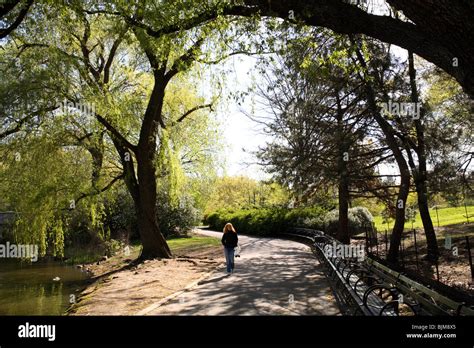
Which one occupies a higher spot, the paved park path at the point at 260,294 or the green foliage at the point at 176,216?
the green foliage at the point at 176,216

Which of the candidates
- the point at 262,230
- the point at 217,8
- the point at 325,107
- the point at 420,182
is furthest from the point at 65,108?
the point at 262,230

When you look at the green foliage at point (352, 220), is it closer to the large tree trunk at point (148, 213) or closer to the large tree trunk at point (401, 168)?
the large tree trunk at point (401, 168)

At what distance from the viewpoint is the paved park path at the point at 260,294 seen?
333 inches

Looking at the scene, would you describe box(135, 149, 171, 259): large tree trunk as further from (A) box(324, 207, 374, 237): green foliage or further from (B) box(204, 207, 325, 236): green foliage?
(B) box(204, 207, 325, 236): green foliage

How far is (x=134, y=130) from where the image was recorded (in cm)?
2067

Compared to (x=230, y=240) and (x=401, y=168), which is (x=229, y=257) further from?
(x=401, y=168)

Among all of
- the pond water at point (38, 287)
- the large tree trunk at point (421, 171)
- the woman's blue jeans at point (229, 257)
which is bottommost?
the pond water at point (38, 287)

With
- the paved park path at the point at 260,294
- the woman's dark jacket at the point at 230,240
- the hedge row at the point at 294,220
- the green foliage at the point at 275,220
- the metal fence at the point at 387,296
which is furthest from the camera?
the green foliage at the point at 275,220

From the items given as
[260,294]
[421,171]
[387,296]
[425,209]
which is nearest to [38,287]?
[260,294]

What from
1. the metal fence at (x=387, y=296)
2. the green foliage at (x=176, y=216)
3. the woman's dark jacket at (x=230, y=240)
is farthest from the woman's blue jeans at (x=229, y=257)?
the green foliage at (x=176, y=216)

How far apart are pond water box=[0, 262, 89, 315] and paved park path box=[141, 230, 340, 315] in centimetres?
393

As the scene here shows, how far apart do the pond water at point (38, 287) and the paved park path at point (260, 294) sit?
393 cm

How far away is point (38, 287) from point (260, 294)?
10902mm
